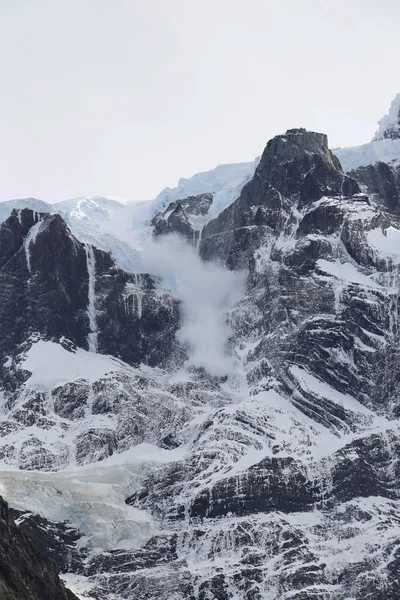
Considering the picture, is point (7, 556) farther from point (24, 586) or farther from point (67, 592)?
point (67, 592)

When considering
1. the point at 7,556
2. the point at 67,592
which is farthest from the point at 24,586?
the point at 67,592

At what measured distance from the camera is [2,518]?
170 meters

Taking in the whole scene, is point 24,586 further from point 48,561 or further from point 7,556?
point 48,561

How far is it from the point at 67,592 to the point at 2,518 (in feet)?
50.2

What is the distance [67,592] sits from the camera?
582 feet

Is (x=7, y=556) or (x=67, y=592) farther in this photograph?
(x=67, y=592)

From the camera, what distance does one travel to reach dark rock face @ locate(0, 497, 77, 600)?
6334 inches

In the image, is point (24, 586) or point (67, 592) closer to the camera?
point (24, 586)

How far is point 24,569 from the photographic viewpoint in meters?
169

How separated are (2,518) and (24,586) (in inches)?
417

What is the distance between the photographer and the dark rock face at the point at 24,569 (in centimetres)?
16088

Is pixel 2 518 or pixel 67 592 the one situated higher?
pixel 2 518

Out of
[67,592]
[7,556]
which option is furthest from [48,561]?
[7,556]

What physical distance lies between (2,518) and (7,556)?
655cm
